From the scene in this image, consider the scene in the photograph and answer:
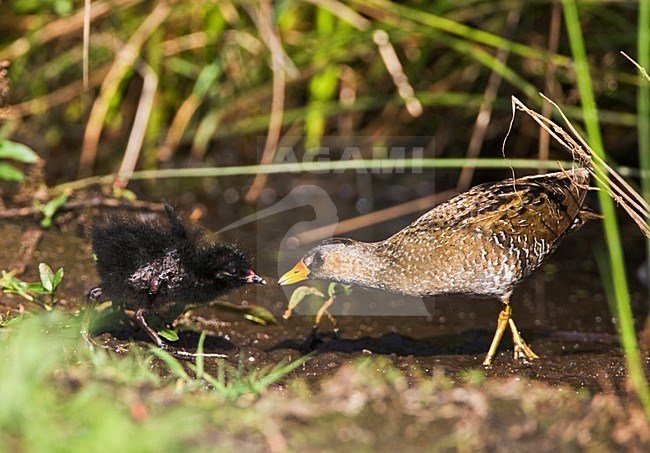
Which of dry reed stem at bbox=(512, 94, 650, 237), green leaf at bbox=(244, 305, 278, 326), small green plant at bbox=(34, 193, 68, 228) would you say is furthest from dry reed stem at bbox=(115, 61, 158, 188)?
dry reed stem at bbox=(512, 94, 650, 237)

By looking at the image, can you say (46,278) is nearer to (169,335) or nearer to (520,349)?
(169,335)

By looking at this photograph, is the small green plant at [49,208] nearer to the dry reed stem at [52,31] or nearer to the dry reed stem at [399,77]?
the dry reed stem at [52,31]

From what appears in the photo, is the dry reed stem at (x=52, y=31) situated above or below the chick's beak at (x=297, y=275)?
above

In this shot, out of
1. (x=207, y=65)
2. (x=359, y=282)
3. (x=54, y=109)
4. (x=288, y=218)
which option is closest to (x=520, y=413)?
(x=359, y=282)

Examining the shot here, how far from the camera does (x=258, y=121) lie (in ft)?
24.2

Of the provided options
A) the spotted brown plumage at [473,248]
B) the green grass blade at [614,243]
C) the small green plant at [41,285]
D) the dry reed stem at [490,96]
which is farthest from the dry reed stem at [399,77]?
the small green plant at [41,285]

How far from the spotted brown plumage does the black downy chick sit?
47 cm

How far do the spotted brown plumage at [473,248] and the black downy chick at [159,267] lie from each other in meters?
0.47

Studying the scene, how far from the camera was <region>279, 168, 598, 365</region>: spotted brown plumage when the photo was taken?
462 cm

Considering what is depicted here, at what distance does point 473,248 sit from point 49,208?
2.38 metres

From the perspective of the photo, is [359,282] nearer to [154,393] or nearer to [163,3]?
[154,393]

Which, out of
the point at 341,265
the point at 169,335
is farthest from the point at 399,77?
the point at 169,335

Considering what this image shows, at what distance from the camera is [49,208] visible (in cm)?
535

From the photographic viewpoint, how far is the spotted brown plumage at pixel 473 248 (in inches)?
182
